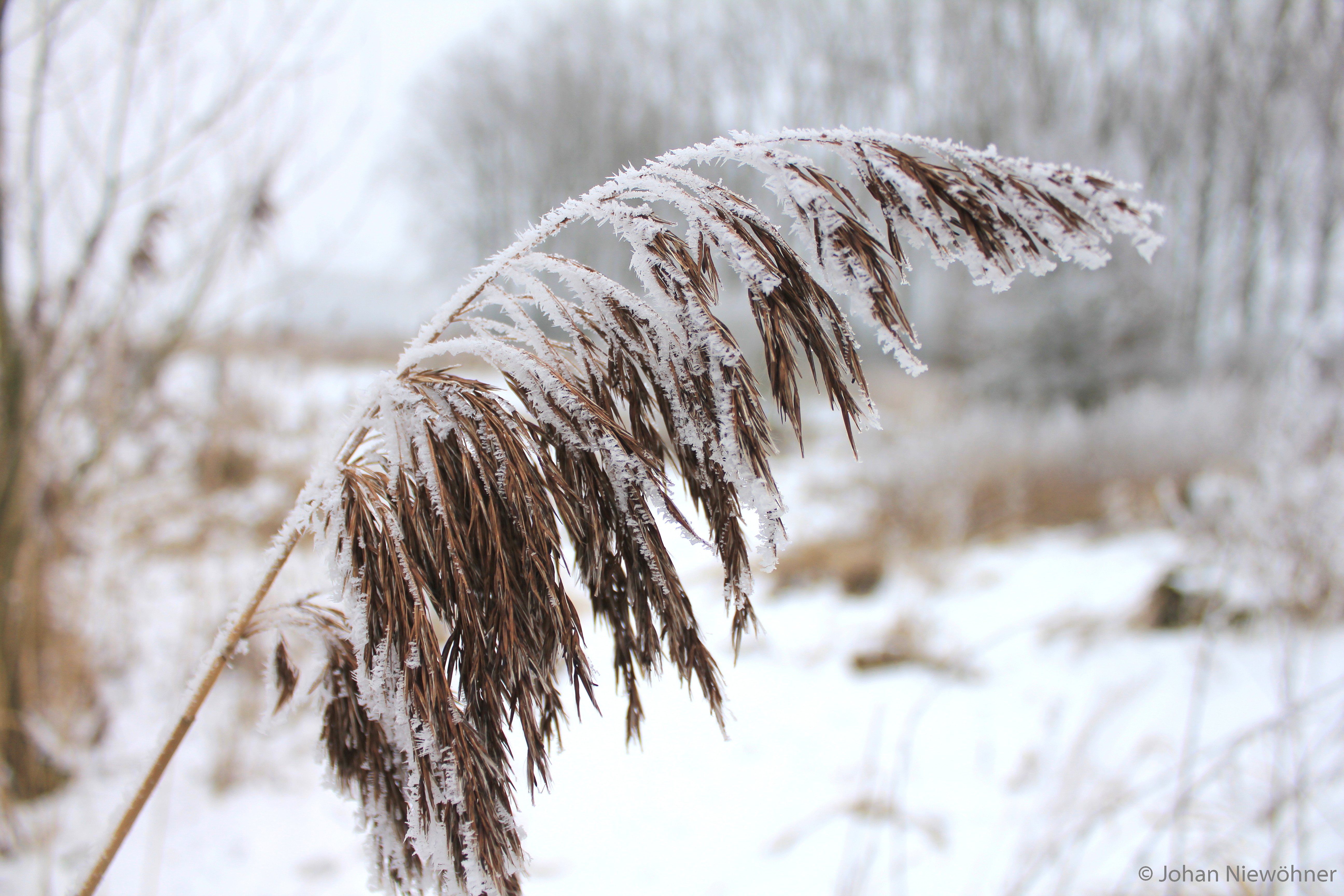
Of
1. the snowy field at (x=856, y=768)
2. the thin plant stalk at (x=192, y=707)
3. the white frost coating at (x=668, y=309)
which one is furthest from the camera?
the snowy field at (x=856, y=768)

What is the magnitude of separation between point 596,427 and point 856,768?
319cm

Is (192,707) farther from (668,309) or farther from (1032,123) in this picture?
(1032,123)

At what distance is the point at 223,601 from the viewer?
3.83m

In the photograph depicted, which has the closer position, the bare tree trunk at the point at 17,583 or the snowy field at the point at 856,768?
the snowy field at the point at 856,768

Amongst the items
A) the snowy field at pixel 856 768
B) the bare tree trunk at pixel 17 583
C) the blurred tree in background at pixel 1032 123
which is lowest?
the snowy field at pixel 856 768

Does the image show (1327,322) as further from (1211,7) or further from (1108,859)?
(1211,7)

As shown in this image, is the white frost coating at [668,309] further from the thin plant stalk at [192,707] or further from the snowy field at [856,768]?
the snowy field at [856,768]

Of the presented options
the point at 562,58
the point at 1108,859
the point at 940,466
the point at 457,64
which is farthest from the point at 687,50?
the point at 1108,859

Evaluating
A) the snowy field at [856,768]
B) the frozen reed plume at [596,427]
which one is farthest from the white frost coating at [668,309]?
the snowy field at [856,768]

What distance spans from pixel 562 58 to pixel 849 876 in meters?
21.8

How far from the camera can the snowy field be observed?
239 cm

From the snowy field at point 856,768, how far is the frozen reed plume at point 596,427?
4.10 feet

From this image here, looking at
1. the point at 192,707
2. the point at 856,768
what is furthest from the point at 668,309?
the point at 856,768

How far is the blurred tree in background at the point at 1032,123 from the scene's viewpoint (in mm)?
10711
